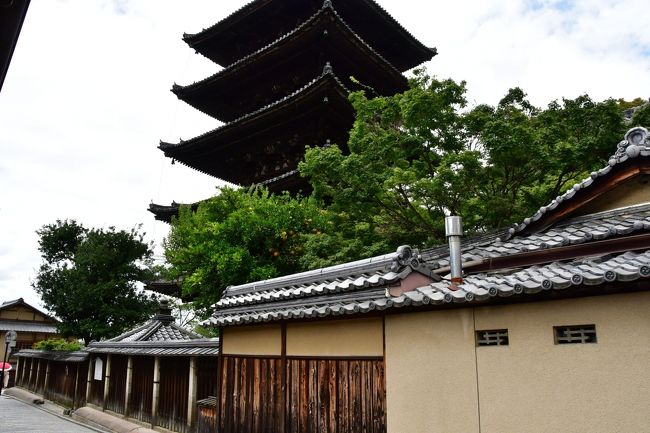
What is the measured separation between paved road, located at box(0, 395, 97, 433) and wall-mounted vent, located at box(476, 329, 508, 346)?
12601mm

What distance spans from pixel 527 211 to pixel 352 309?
6.32 metres

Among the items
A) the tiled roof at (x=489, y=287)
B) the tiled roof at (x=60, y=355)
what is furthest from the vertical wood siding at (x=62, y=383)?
the tiled roof at (x=489, y=287)

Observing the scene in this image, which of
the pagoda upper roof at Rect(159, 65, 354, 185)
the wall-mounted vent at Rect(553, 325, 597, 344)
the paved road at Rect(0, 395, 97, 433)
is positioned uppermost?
the pagoda upper roof at Rect(159, 65, 354, 185)

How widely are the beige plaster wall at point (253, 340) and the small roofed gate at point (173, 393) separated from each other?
10.7ft

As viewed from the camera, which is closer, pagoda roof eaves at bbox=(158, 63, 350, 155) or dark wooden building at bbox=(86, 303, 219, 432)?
dark wooden building at bbox=(86, 303, 219, 432)

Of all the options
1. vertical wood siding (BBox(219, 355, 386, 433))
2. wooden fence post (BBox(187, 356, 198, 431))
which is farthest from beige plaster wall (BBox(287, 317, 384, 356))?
wooden fence post (BBox(187, 356, 198, 431))

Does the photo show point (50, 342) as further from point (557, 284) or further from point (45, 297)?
point (557, 284)

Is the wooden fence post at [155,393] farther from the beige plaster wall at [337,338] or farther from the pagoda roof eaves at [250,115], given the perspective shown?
the pagoda roof eaves at [250,115]

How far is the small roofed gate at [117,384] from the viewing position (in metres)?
15.2

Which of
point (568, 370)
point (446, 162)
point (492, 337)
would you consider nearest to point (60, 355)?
point (446, 162)

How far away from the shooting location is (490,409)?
5.33 meters

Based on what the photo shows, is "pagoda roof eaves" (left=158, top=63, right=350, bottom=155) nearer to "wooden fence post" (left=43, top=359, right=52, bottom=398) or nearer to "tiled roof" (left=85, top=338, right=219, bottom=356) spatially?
"tiled roof" (left=85, top=338, right=219, bottom=356)

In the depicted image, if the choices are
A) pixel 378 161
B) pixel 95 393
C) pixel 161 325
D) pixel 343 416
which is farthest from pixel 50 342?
pixel 343 416

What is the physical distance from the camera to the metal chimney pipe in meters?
6.24
